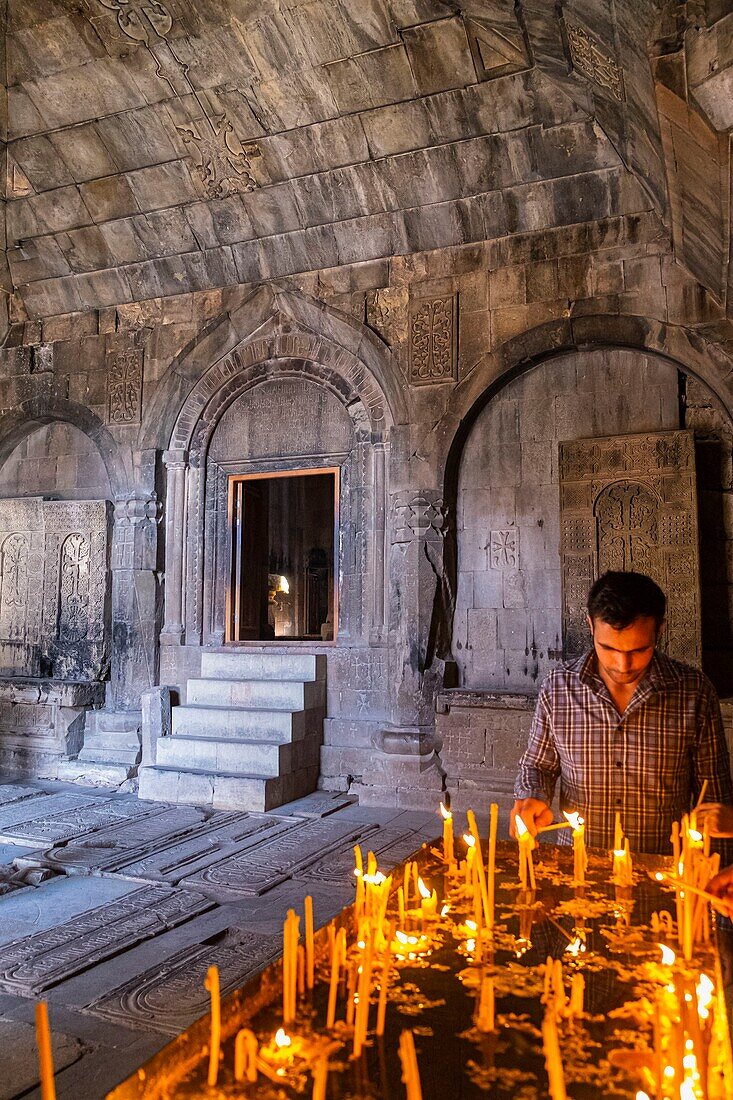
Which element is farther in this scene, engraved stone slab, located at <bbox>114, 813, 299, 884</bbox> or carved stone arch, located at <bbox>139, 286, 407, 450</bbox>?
carved stone arch, located at <bbox>139, 286, 407, 450</bbox>

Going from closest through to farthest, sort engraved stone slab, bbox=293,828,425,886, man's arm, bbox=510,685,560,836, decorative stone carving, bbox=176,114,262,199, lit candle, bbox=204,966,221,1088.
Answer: lit candle, bbox=204,966,221,1088
man's arm, bbox=510,685,560,836
engraved stone slab, bbox=293,828,425,886
decorative stone carving, bbox=176,114,262,199

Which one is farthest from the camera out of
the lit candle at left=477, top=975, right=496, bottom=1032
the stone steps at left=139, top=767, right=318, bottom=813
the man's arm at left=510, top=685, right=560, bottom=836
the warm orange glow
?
the stone steps at left=139, top=767, right=318, bottom=813

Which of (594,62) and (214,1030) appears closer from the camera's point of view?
(214,1030)

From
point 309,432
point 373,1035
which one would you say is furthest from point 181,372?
point 373,1035

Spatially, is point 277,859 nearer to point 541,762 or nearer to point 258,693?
point 258,693

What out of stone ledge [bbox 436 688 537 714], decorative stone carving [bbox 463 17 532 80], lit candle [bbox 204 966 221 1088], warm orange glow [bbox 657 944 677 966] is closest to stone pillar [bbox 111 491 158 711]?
stone ledge [bbox 436 688 537 714]

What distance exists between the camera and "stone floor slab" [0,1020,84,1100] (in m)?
2.77

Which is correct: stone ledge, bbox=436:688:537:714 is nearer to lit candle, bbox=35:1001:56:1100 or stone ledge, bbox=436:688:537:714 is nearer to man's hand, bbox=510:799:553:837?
man's hand, bbox=510:799:553:837

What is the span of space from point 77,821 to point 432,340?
5.30m

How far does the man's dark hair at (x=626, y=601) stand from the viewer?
97.3 inches

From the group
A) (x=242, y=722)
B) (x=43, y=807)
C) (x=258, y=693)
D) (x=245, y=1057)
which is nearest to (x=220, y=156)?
(x=258, y=693)

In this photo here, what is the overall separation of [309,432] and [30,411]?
3561mm

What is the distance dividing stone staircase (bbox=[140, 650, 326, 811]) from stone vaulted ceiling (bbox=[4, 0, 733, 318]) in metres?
4.13

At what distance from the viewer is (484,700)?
6.86m
